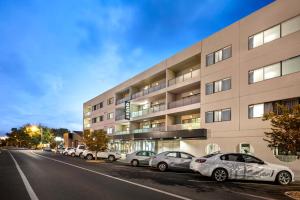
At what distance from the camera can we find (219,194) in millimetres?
13250

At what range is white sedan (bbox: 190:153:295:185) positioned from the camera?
18.1 meters

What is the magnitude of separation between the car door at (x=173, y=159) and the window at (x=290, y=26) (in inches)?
449

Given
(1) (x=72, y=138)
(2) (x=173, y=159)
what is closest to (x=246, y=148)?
(2) (x=173, y=159)

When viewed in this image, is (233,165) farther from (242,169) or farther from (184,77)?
(184,77)

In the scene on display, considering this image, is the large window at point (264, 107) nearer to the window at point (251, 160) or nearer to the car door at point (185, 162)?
the car door at point (185, 162)

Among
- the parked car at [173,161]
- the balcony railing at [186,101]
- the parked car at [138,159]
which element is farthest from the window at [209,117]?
the parked car at [173,161]

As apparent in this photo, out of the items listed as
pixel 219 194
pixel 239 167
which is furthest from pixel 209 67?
pixel 219 194

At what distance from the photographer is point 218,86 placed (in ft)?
112

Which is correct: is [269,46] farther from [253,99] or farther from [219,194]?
[219,194]

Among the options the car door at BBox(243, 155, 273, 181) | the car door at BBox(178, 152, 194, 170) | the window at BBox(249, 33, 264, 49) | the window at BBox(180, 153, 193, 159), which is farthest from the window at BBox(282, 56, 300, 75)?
the car door at BBox(243, 155, 273, 181)

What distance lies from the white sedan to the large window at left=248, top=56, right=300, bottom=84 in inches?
376

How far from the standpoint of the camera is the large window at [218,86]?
32.8 meters

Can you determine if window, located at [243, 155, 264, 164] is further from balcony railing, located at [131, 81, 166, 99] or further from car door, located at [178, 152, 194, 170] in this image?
balcony railing, located at [131, 81, 166, 99]

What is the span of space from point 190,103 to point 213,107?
5.05m
